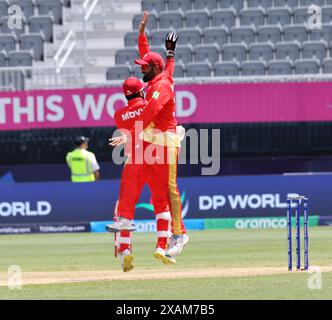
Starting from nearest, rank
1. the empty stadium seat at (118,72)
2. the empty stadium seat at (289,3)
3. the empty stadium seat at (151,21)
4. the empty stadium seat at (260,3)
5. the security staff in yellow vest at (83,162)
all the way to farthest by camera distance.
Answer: the security staff in yellow vest at (83,162), the empty stadium seat at (118,72), the empty stadium seat at (289,3), the empty stadium seat at (260,3), the empty stadium seat at (151,21)

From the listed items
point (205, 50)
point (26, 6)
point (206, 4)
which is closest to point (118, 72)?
point (205, 50)

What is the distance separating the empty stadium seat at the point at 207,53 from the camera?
28.2 metres

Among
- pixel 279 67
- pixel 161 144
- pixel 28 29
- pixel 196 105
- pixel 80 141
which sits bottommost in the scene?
pixel 80 141

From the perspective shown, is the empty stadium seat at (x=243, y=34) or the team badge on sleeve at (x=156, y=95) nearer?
the team badge on sleeve at (x=156, y=95)

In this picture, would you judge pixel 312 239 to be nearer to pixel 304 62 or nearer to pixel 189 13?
pixel 304 62

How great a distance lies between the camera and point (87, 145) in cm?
2712

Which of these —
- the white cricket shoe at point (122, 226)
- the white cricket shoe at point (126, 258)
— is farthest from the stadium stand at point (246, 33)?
the white cricket shoe at point (122, 226)

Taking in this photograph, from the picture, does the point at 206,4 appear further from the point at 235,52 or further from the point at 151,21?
the point at 235,52

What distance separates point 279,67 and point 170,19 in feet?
12.3

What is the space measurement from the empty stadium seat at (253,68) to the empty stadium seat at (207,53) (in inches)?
44.7

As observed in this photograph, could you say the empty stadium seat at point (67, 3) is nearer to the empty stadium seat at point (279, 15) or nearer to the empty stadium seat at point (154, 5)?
the empty stadium seat at point (154, 5)

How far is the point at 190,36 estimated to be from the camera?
28.9m

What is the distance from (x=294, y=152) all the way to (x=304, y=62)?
7.40 feet
